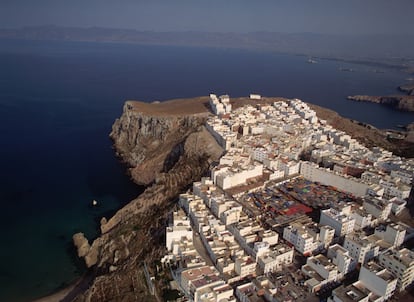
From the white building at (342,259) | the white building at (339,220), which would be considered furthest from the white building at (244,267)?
the white building at (339,220)

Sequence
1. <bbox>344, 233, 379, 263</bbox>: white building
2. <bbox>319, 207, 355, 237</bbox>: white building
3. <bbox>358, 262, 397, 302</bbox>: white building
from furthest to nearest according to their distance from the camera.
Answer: <bbox>319, 207, 355, 237</bbox>: white building
<bbox>344, 233, 379, 263</bbox>: white building
<bbox>358, 262, 397, 302</bbox>: white building

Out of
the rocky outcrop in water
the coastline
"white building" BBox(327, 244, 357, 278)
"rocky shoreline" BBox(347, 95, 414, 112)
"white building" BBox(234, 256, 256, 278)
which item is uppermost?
"white building" BBox(327, 244, 357, 278)

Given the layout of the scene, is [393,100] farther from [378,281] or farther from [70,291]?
[70,291]

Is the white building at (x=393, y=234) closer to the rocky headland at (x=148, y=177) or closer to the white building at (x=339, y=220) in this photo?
the white building at (x=339, y=220)

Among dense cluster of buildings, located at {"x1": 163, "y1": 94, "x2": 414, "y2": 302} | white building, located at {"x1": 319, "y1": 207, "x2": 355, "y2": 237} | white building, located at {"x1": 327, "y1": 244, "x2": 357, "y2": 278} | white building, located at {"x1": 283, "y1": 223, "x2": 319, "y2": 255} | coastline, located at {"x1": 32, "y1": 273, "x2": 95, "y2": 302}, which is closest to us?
dense cluster of buildings, located at {"x1": 163, "y1": 94, "x2": 414, "y2": 302}

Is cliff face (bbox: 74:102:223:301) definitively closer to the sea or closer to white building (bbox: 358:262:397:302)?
the sea

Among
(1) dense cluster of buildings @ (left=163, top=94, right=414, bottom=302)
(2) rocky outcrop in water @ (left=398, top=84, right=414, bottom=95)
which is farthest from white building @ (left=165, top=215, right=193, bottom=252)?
(2) rocky outcrop in water @ (left=398, top=84, right=414, bottom=95)

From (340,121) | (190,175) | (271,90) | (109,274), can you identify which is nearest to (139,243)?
(109,274)

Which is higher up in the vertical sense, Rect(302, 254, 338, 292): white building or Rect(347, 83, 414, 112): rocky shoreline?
Rect(302, 254, 338, 292): white building
